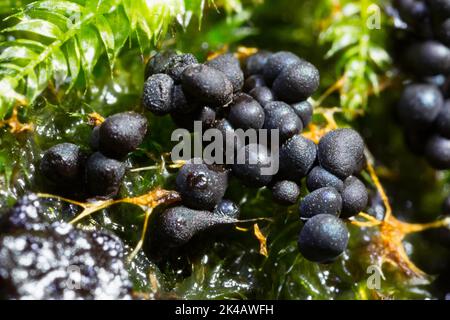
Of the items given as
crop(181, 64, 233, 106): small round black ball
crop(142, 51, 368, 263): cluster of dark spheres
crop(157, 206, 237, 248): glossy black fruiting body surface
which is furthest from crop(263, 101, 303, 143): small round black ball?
crop(157, 206, 237, 248): glossy black fruiting body surface

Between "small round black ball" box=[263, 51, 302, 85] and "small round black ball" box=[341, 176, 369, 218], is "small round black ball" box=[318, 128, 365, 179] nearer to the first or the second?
"small round black ball" box=[341, 176, 369, 218]

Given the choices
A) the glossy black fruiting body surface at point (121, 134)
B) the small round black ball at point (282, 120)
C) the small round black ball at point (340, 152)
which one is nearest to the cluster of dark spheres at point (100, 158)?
the glossy black fruiting body surface at point (121, 134)

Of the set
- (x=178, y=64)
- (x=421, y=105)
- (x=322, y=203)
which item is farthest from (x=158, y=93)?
(x=421, y=105)

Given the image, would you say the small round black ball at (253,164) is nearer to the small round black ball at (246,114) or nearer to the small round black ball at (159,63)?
the small round black ball at (246,114)

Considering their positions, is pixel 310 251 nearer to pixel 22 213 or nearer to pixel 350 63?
pixel 22 213

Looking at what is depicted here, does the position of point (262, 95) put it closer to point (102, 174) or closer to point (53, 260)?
point (102, 174)
